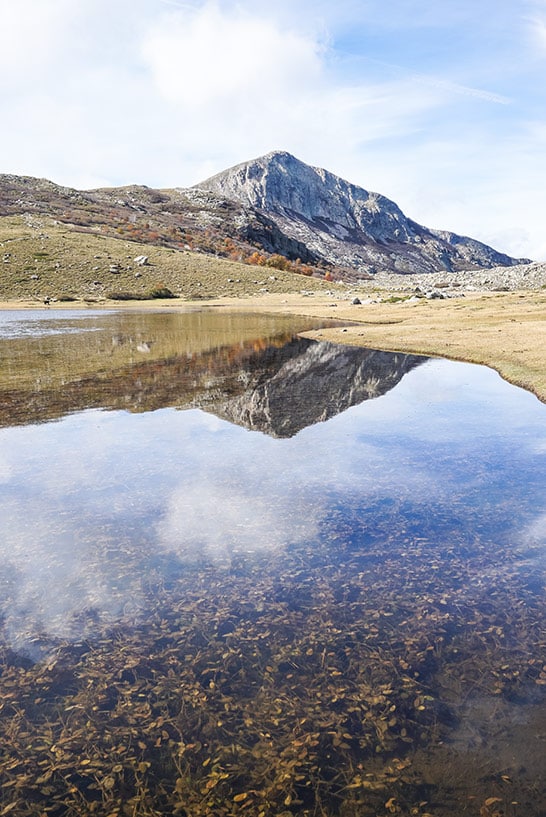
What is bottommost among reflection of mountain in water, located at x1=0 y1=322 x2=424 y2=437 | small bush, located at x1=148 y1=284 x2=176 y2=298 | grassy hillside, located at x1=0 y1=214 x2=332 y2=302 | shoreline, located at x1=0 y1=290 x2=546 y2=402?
reflection of mountain in water, located at x1=0 y1=322 x2=424 y2=437

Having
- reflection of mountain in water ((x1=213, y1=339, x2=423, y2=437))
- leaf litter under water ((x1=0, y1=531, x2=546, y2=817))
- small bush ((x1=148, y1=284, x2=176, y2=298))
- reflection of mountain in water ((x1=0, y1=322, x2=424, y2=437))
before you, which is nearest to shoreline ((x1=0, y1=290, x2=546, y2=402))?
reflection of mountain in water ((x1=213, y1=339, x2=423, y2=437))

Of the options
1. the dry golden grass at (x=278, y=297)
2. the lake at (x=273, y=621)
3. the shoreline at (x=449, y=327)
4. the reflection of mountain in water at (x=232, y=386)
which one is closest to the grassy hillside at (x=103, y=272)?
the dry golden grass at (x=278, y=297)

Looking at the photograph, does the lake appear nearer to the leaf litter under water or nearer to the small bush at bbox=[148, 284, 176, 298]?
the leaf litter under water

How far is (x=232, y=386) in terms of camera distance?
3122cm

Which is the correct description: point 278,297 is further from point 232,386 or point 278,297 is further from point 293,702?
point 293,702

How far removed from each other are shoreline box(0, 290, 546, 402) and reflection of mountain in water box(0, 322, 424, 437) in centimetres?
531

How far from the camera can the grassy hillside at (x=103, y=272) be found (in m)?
125

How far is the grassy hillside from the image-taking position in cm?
12456

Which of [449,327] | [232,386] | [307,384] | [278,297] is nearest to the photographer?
[232,386]

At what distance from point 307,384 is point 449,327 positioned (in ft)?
107

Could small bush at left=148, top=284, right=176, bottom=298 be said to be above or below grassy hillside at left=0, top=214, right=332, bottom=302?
below

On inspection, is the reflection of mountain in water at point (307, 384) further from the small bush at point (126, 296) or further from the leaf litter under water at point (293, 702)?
the small bush at point (126, 296)

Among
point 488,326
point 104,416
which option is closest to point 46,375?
point 104,416

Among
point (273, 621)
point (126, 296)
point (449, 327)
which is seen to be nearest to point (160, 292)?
point (126, 296)
